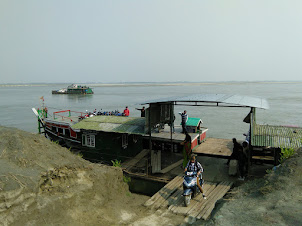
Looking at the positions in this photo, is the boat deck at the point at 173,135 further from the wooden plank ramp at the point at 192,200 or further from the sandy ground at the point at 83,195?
the sandy ground at the point at 83,195

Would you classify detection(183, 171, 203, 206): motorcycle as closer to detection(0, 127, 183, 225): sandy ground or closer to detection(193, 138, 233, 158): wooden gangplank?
detection(0, 127, 183, 225): sandy ground

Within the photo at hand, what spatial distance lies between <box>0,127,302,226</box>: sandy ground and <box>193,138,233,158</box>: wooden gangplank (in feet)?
11.5

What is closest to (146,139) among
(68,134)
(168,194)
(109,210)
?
(168,194)

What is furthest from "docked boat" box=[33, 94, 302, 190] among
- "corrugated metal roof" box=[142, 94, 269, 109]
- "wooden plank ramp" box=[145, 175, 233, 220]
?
"wooden plank ramp" box=[145, 175, 233, 220]

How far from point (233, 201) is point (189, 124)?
6676mm

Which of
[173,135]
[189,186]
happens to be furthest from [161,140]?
[189,186]

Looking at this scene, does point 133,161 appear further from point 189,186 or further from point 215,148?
point 189,186

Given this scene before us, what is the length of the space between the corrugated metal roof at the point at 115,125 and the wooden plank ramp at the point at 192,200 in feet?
12.2

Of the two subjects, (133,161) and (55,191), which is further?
(133,161)

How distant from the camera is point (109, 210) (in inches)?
329

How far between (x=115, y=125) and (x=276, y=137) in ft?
26.5

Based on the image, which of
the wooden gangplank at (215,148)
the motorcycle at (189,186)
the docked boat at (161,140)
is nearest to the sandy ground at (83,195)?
the motorcycle at (189,186)

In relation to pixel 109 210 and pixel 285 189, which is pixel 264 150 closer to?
pixel 285 189

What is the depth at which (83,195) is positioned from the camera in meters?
7.98
